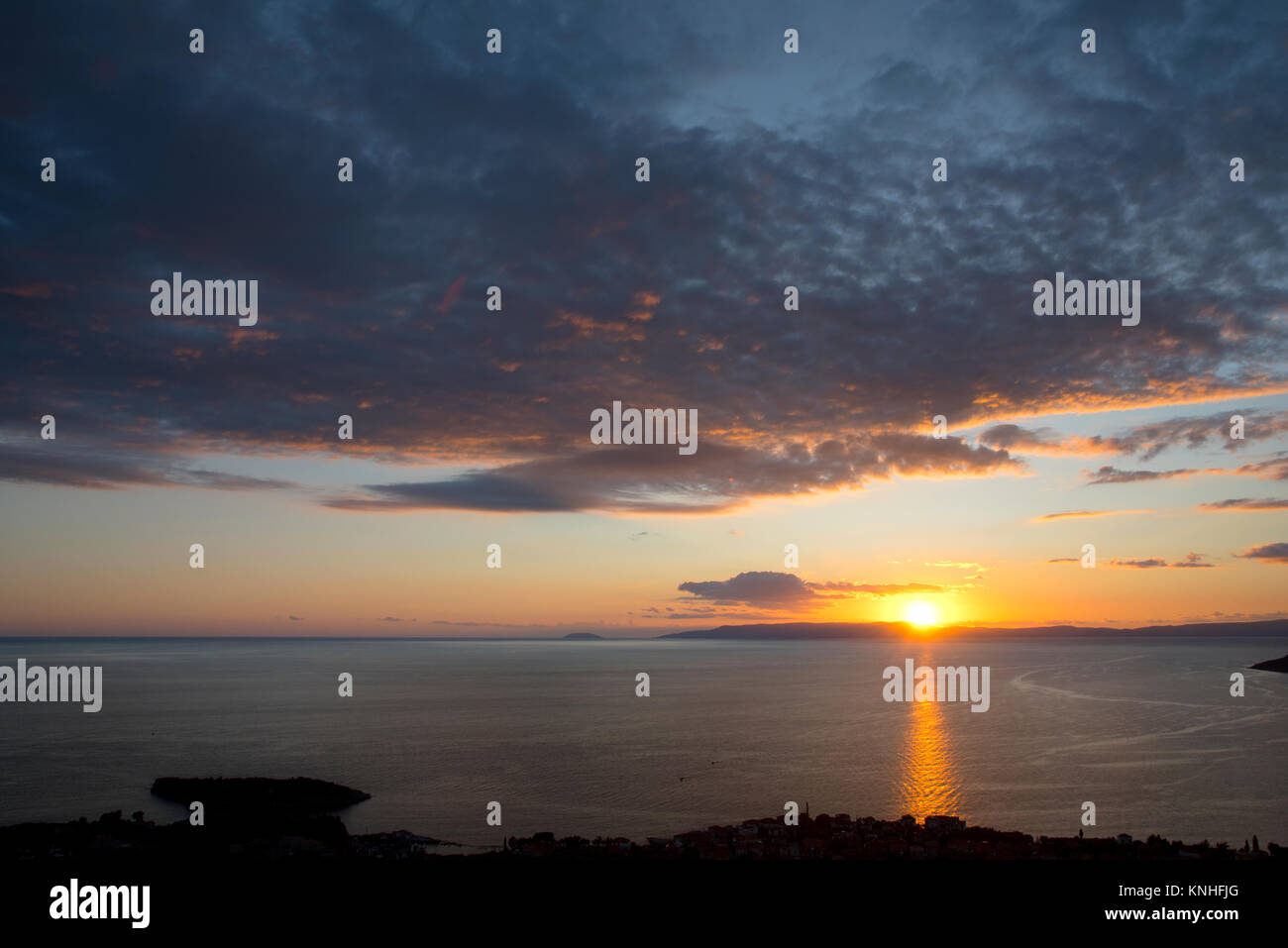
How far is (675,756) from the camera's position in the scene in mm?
51812

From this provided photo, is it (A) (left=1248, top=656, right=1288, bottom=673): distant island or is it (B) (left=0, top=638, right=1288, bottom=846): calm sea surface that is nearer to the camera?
(B) (left=0, top=638, right=1288, bottom=846): calm sea surface

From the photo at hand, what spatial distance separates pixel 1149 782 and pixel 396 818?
43364 mm

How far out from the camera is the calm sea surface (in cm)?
3638

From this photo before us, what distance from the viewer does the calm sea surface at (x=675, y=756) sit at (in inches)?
1432

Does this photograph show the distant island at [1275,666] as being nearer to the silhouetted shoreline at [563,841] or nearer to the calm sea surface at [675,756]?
the calm sea surface at [675,756]

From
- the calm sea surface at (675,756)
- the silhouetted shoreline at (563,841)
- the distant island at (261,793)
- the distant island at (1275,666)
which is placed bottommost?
the distant island at (1275,666)

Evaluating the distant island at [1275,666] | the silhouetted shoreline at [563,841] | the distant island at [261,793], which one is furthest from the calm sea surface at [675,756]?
the distant island at [1275,666]

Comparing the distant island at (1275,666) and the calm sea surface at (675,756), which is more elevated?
the calm sea surface at (675,756)

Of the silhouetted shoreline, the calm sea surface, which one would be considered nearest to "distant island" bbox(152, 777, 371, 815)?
the silhouetted shoreline

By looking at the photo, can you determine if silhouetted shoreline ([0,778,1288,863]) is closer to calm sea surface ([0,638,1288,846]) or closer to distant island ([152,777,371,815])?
distant island ([152,777,371,815])

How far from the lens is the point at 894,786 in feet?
140

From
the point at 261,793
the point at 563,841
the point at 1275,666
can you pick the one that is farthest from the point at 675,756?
the point at 1275,666
